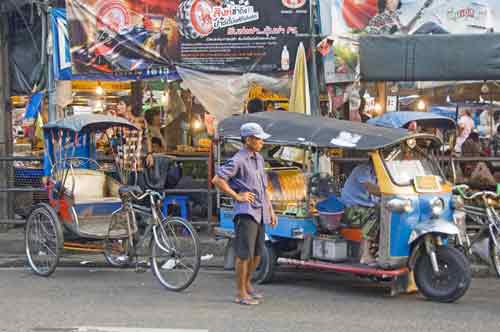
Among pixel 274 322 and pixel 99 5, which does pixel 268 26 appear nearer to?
pixel 99 5

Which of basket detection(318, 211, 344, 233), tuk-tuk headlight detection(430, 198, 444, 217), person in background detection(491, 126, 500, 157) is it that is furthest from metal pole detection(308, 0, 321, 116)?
tuk-tuk headlight detection(430, 198, 444, 217)

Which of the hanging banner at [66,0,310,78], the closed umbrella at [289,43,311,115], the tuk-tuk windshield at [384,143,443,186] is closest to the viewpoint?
the tuk-tuk windshield at [384,143,443,186]

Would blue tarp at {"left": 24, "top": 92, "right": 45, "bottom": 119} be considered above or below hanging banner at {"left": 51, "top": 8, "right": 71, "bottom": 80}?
below

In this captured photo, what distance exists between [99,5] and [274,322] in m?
6.94

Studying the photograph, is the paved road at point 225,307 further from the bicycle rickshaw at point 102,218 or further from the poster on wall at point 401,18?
the poster on wall at point 401,18

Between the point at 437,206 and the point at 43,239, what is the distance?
192 inches

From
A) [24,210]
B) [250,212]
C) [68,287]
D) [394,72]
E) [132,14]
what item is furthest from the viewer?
[24,210]

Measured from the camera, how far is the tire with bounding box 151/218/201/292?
27.2 ft

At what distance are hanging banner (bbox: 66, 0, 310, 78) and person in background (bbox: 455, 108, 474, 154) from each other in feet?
9.62

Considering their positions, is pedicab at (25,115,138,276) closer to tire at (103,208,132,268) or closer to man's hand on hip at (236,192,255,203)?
tire at (103,208,132,268)

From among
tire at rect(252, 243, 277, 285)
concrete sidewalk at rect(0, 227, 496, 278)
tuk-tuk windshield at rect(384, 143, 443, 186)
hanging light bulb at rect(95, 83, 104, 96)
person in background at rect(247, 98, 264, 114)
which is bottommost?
concrete sidewalk at rect(0, 227, 496, 278)

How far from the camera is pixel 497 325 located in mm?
6902

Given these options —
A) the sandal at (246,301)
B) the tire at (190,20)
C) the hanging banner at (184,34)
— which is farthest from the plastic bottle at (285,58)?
the sandal at (246,301)

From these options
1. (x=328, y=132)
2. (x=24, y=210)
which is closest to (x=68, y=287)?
(x=328, y=132)
